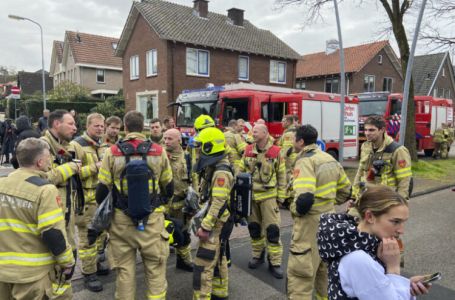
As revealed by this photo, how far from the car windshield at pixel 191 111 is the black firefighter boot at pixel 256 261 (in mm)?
6810

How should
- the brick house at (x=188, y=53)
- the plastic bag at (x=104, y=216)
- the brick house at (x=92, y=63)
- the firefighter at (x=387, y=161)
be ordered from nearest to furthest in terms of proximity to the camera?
the plastic bag at (x=104, y=216) → the firefighter at (x=387, y=161) → the brick house at (x=188, y=53) → the brick house at (x=92, y=63)

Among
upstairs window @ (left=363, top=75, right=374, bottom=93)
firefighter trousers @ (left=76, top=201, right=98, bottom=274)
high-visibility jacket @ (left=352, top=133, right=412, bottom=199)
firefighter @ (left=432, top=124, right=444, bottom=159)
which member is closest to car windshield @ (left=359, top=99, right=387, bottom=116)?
firefighter @ (left=432, top=124, right=444, bottom=159)

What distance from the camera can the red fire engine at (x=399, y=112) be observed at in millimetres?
15750

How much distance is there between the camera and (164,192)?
3.63m

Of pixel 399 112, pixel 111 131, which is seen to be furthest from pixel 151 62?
pixel 111 131

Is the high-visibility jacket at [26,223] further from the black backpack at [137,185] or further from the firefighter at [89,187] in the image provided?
the firefighter at [89,187]

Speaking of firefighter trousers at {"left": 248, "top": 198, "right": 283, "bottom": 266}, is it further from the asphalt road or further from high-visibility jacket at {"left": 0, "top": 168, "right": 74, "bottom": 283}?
high-visibility jacket at {"left": 0, "top": 168, "right": 74, "bottom": 283}

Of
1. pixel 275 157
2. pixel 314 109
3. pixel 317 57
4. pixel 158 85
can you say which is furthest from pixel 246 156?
pixel 317 57

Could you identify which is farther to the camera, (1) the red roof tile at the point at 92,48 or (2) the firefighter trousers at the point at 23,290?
(1) the red roof tile at the point at 92,48

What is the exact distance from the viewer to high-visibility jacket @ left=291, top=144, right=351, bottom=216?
330cm

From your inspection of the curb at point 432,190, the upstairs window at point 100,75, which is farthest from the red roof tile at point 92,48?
the curb at point 432,190

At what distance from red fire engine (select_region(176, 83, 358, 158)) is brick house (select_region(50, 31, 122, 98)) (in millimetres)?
25868

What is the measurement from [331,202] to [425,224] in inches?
177

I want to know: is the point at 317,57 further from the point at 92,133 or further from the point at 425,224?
the point at 92,133
